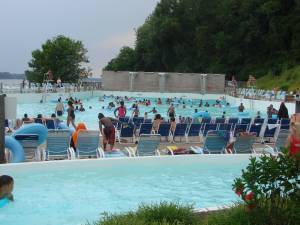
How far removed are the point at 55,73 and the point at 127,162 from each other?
46803 mm

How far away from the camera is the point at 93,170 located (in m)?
9.77

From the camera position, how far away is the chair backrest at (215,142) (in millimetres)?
11078

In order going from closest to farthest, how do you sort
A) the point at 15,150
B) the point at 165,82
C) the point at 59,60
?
the point at 15,150
the point at 165,82
the point at 59,60

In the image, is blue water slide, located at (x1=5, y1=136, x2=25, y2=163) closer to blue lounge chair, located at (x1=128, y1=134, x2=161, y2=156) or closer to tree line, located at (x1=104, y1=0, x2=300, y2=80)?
blue lounge chair, located at (x1=128, y1=134, x2=161, y2=156)

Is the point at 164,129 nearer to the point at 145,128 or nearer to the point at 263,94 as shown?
the point at 145,128

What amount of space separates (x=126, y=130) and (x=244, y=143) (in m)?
3.12

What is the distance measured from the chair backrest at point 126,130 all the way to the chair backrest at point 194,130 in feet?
5.12

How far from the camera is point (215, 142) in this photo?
36.9 ft

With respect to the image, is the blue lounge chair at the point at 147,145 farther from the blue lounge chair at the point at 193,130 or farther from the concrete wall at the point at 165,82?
the concrete wall at the point at 165,82

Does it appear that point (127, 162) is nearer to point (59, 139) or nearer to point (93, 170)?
point (93, 170)

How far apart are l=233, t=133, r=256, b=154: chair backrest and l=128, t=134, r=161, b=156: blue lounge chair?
1864 millimetres

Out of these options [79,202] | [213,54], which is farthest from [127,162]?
[213,54]

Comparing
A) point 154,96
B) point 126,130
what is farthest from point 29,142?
point 154,96

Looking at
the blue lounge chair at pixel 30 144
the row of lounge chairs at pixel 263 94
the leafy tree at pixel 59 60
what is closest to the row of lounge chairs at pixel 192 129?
the blue lounge chair at pixel 30 144
